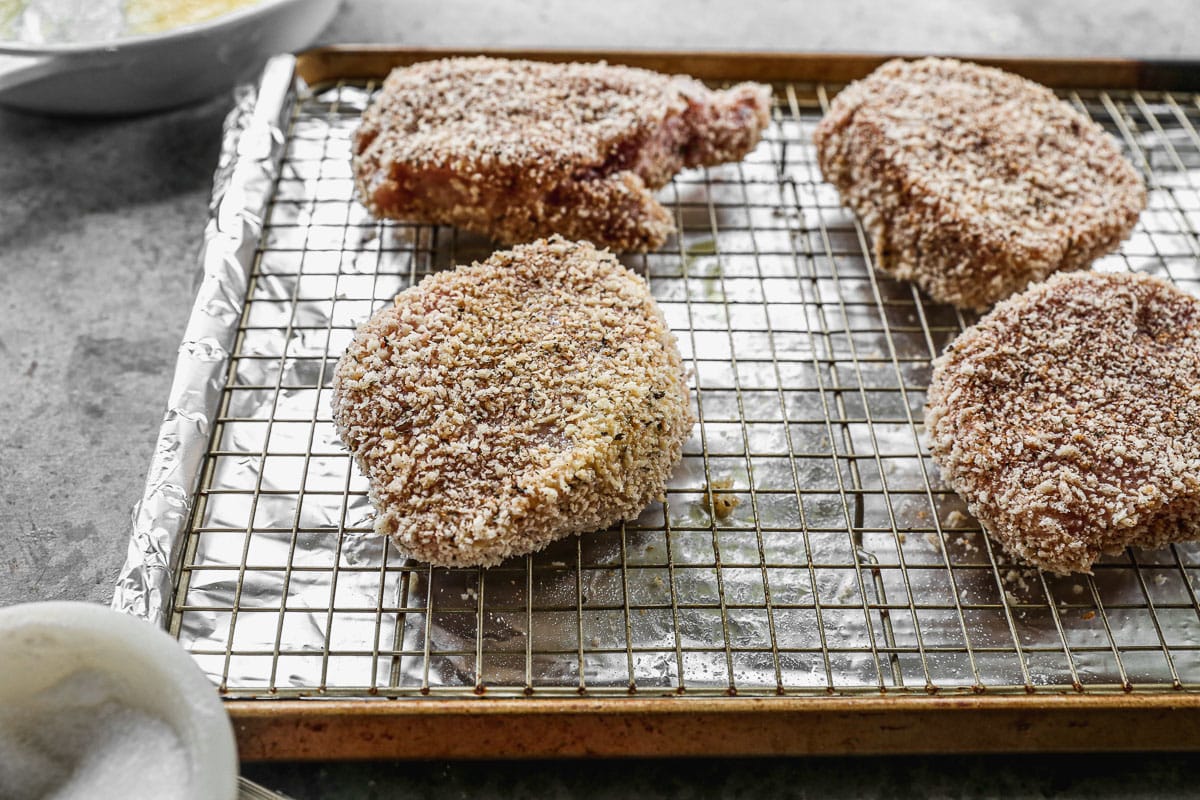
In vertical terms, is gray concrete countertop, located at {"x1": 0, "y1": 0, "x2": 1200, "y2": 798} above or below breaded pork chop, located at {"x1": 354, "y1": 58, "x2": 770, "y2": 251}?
below

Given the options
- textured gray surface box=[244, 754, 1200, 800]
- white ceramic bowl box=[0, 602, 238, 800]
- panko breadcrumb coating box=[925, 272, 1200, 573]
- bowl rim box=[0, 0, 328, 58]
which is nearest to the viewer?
white ceramic bowl box=[0, 602, 238, 800]

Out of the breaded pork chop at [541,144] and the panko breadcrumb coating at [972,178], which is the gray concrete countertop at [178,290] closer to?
the breaded pork chop at [541,144]

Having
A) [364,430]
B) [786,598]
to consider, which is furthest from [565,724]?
[364,430]

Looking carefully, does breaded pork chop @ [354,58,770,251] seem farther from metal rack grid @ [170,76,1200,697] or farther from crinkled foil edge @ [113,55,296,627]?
crinkled foil edge @ [113,55,296,627]

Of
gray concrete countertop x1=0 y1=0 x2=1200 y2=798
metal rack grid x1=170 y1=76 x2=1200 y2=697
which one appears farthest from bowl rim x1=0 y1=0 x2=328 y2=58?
metal rack grid x1=170 y1=76 x2=1200 y2=697

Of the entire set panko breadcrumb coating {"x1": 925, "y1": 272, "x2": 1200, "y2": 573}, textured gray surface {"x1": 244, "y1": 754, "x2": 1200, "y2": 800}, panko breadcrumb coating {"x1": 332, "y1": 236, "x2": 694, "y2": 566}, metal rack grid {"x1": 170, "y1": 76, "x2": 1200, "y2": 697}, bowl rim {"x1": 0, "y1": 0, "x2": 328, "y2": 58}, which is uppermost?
bowl rim {"x1": 0, "y1": 0, "x2": 328, "y2": 58}

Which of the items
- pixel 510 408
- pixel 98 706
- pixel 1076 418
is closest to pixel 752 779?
pixel 510 408

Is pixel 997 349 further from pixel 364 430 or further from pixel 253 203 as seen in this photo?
pixel 253 203

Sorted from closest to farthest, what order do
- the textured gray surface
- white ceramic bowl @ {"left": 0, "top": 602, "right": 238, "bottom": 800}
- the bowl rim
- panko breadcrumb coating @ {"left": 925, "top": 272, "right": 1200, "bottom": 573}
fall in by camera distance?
white ceramic bowl @ {"left": 0, "top": 602, "right": 238, "bottom": 800}
the textured gray surface
panko breadcrumb coating @ {"left": 925, "top": 272, "right": 1200, "bottom": 573}
the bowl rim

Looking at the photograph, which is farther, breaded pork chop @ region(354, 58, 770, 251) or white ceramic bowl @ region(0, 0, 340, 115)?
white ceramic bowl @ region(0, 0, 340, 115)
